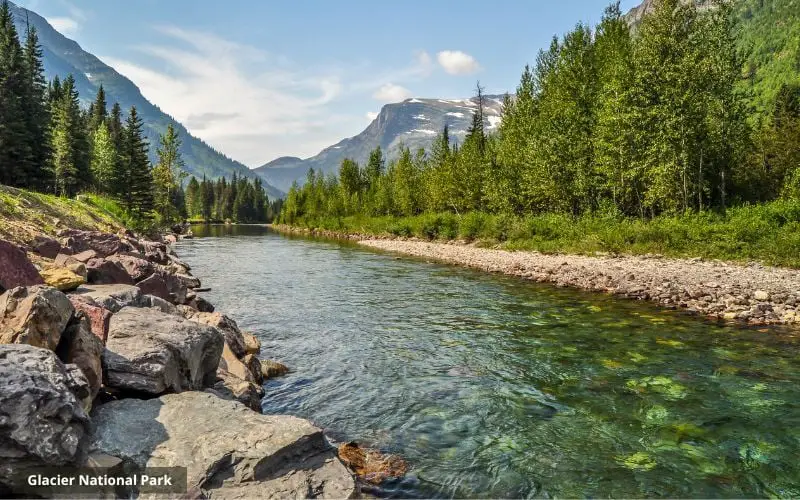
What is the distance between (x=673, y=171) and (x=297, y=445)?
107ft

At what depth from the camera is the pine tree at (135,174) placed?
5784 centimetres

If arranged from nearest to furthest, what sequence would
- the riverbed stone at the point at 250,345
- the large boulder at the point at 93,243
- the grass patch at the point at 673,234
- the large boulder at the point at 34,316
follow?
the large boulder at the point at 34,316, the riverbed stone at the point at 250,345, the large boulder at the point at 93,243, the grass patch at the point at 673,234

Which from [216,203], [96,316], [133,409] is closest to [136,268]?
[96,316]

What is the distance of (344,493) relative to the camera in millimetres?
4980

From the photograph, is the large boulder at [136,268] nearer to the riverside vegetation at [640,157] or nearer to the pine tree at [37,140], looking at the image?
the riverside vegetation at [640,157]

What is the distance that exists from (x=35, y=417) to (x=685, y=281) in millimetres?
21562

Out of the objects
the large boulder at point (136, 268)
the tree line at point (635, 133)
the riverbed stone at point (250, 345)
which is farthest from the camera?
the tree line at point (635, 133)

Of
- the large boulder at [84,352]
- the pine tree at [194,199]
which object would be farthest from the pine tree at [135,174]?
the pine tree at [194,199]

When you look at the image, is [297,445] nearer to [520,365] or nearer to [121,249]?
[520,365]

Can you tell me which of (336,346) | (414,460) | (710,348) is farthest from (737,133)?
(414,460)

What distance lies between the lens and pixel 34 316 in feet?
18.2

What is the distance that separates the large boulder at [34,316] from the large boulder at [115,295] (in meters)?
2.70

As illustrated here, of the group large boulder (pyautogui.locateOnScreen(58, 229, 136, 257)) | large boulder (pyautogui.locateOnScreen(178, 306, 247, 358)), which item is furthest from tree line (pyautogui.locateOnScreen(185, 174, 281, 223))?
large boulder (pyautogui.locateOnScreen(178, 306, 247, 358))

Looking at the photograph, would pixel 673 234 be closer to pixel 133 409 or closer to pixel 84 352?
pixel 133 409
